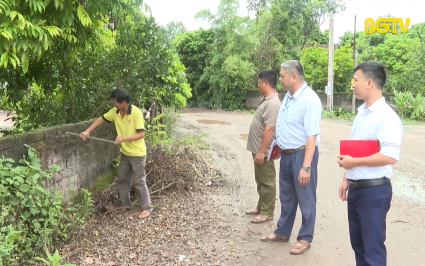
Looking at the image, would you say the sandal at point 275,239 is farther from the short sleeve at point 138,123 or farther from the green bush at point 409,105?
the green bush at point 409,105

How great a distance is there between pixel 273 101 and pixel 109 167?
2.95 metres

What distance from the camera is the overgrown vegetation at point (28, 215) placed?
338 cm

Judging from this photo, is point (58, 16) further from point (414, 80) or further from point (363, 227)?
point (414, 80)

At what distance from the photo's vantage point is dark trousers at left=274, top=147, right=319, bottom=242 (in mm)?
4074

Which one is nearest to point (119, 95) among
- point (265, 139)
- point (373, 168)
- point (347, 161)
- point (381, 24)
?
point (265, 139)

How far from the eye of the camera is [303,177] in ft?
12.8

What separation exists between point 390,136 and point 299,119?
1234 millimetres

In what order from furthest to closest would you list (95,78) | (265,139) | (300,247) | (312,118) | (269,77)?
(95,78)
(269,77)
(265,139)
(300,247)
(312,118)

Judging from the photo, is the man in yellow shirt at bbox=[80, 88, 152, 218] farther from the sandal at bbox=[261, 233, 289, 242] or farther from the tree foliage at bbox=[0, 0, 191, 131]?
the sandal at bbox=[261, 233, 289, 242]

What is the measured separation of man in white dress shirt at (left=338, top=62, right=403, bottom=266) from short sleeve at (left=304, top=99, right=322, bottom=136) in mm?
761

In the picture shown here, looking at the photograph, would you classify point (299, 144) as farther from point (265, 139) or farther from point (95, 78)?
point (95, 78)

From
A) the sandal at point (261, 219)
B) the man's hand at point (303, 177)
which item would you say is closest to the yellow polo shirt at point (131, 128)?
the sandal at point (261, 219)

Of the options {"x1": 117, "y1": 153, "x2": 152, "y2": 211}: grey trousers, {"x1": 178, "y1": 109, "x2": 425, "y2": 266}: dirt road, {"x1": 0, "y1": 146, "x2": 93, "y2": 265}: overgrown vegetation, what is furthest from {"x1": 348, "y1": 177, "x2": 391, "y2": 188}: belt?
{"x1": 117, "y1": 153, "x2": 152, "y2": 211}: grey trousers

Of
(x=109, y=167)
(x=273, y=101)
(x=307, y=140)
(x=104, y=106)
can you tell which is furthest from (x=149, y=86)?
(x=307, y=140)
